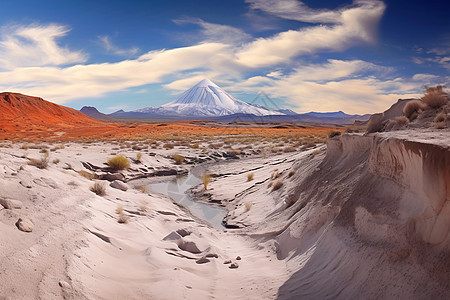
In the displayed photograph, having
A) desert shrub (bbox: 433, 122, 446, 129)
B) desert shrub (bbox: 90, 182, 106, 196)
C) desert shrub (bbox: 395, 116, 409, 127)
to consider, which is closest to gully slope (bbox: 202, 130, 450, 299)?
desert shrub (bbox: 433, 122, 446, 129)

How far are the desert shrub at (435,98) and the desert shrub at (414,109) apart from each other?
0.21m

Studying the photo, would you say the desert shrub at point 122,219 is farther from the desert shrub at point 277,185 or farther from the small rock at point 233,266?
the desert shrub at point 277,185

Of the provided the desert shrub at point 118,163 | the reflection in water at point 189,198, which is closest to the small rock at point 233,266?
the reflection in water at point 189,198

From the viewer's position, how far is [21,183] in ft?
23.3

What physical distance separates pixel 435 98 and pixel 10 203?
943 cm

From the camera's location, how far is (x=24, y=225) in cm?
509

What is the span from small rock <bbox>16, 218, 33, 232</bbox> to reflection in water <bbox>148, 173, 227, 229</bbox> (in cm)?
614

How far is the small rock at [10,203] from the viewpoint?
5.65 m

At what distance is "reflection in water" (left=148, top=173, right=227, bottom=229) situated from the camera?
1167cm

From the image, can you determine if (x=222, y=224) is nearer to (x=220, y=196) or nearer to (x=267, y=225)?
(x=267, y=225)

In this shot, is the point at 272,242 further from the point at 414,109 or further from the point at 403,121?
the point at 414,109

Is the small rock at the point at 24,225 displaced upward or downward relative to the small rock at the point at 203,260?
upward

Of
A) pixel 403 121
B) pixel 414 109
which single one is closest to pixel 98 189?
pixel 403 121

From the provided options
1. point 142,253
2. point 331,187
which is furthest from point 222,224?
point 142,253
